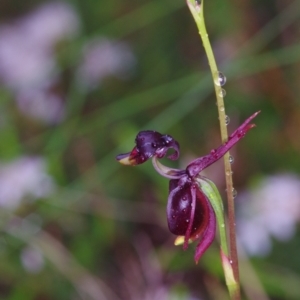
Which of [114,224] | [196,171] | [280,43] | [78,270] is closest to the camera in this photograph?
[196,171]

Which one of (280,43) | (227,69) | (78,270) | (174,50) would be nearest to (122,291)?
(78,270)

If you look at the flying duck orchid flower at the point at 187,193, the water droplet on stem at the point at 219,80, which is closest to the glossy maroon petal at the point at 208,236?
the flying duck orchid flower at the point at 187,193

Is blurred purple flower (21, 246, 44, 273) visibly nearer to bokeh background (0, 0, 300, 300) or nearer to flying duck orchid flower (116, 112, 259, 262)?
bokeh background (0, 0, 300, 300)

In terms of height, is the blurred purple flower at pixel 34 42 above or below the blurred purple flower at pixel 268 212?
above

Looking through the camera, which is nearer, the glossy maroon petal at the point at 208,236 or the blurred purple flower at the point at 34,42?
the glossy maroon petal at the point at 208,236

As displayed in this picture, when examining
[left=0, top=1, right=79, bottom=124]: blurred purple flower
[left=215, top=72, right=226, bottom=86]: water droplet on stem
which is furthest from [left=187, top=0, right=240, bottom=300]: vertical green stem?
[left=0, top=1, right=79, bottom=124]: blurred purple flower

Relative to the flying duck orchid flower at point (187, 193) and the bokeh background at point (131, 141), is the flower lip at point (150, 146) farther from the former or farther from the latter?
the bokeh background at point (131, 141)

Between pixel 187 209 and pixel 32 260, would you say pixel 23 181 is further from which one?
pixel 187 209

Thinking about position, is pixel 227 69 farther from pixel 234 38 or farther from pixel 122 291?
pixel 122 291
